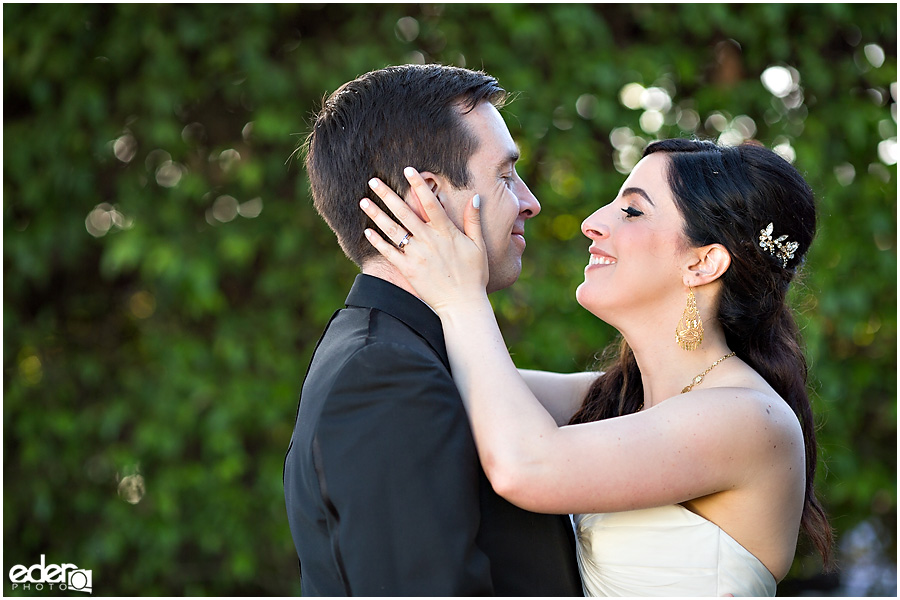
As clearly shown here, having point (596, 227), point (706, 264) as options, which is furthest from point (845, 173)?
point (596, 227)

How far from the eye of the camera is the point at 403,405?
1594 mm

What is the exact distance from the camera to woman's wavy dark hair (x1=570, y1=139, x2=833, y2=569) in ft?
7.19

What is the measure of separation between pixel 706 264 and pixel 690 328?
174 mm

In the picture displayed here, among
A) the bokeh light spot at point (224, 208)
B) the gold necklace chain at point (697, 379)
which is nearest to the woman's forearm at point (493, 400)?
the gold necklace chain at point (697, 379)

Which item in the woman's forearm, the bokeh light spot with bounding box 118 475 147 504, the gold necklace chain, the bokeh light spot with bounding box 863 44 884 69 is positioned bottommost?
the bokeh light spot with bounding box 118 475 147 504

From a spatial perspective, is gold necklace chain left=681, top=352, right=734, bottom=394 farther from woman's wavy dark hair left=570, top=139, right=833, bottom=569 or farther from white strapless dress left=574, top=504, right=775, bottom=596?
white strapless dress left=574, top=504, right=775, bottom=596

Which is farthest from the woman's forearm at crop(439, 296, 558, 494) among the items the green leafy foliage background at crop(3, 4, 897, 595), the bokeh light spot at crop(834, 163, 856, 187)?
the bokeh light spot at crop(834, 163, 856, 187)

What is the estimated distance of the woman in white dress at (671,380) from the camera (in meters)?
1.77

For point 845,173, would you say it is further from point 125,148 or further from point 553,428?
point 125,148

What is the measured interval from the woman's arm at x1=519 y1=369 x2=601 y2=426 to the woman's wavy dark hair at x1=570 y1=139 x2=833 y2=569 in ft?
1.79

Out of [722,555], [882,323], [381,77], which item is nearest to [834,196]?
[882,323]

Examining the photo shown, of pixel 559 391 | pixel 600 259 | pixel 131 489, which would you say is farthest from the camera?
pixel 131 489

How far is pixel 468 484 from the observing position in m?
1.61

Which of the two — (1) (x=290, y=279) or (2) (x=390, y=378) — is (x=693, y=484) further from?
(1) (x=290, y=279)
